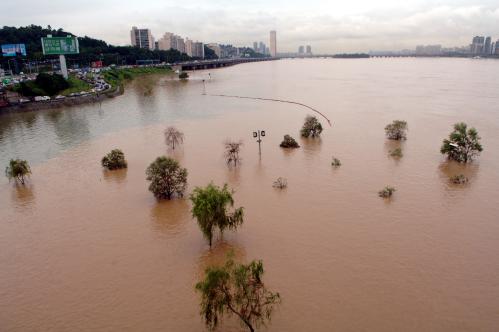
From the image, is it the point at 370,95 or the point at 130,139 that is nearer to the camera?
the point at 130,139

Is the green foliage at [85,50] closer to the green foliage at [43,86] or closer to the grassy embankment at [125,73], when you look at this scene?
the grassy embankment at [125,73]

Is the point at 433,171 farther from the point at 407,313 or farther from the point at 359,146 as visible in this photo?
the point at 407,313

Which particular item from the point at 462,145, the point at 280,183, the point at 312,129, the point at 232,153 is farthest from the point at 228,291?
the point at 312,129

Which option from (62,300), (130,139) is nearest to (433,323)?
(62,300)

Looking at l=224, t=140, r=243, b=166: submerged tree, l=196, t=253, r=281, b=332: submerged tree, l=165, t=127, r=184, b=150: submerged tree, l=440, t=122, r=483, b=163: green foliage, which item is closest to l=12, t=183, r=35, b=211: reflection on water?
l=165, t=127, r=184, b=150: submerged tree

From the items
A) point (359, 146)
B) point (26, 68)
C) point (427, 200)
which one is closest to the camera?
point (427, 200)

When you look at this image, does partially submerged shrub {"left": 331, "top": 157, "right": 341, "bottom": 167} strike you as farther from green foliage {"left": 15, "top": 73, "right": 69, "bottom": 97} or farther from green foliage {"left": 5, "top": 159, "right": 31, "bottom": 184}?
green foliage {"left": 15, "top": 73, "right": 69, "bottom": 97}

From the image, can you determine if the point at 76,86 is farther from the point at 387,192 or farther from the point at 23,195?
the point at 387,192
